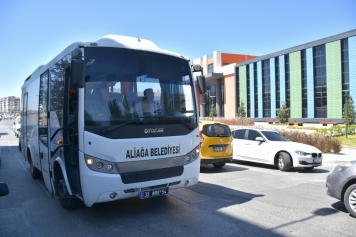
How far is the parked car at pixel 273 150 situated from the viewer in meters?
10.7

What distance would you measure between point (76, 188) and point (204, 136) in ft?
19.7

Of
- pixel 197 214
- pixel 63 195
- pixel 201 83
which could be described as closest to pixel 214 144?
pixel 201 83

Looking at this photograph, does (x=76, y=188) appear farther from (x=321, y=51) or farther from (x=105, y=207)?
(x=321, y=51)

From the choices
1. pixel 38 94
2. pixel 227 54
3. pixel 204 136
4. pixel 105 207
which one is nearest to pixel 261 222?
pixel 105 207

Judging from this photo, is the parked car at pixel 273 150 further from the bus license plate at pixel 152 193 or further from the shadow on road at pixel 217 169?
the bus license plate at pixel 152 193

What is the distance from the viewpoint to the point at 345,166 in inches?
236

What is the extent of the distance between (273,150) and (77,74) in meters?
8.63

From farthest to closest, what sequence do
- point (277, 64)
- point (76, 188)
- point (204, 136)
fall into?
point (277, 64) < point (204, 136) < point (76, 188)

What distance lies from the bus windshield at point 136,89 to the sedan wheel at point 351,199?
10.8 feet

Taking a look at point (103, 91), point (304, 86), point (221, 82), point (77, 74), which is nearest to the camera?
point (77, 74)

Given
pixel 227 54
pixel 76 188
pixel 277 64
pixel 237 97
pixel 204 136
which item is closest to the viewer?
pixel 76 188

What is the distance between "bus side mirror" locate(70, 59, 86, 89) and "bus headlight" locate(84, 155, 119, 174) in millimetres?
Result: 1178

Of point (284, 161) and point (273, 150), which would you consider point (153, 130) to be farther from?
point (273, 150)

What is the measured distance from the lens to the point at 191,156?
19.7 ft
